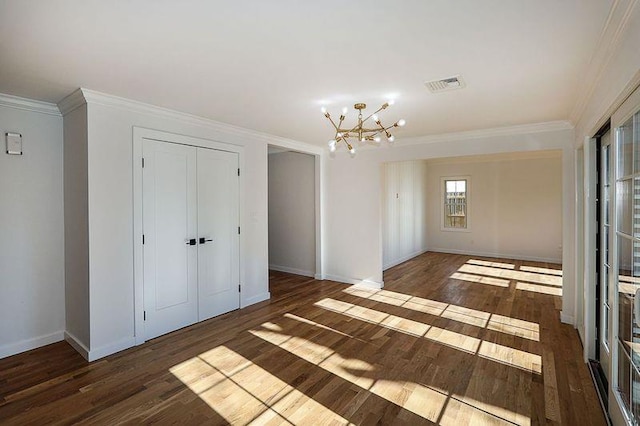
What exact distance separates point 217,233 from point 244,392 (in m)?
2.13

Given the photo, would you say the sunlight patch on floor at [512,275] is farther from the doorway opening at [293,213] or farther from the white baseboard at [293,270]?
the doorway opening at [293,213]

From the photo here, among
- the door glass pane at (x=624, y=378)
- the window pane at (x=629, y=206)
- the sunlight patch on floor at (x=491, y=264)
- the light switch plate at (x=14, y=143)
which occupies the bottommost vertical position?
the sunlight patch on floor at (x=491, y=264)

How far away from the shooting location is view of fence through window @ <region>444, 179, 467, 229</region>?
8.91 m

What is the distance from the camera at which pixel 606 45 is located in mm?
2012

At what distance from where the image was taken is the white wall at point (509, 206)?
7680mm

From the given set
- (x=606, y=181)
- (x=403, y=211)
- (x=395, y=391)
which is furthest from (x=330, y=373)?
(x=403, y=211)

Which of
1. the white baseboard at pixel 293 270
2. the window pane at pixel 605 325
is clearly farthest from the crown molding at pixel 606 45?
the white baseboard at pixel 293 270

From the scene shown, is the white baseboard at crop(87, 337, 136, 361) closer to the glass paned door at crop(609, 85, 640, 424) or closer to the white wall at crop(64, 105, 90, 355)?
the white wall at crop(64, 105, 90, 355)

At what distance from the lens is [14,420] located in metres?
2.23

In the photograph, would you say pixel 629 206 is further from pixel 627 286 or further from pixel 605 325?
pixel 605 325

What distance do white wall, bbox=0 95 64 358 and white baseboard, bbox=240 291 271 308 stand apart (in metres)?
2.03

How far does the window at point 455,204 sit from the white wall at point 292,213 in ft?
15.2

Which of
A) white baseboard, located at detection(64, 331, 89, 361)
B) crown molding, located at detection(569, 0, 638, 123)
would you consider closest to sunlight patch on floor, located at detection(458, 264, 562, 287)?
crown molding, located at detection(569, 0, 638, 123)

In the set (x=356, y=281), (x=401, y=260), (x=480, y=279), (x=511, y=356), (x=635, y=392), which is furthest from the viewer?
(x=401, y=260)
